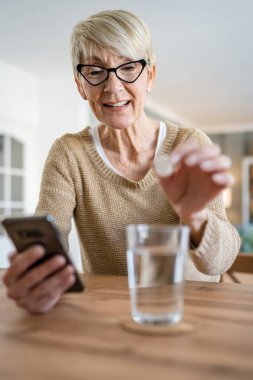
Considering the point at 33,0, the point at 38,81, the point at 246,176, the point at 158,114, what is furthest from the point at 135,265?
the point at 246,176

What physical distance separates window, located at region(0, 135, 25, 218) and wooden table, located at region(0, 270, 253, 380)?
13.7 ft

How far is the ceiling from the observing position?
3.33 m

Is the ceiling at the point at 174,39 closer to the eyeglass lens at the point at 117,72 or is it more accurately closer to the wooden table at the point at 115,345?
the eyeglass lens at the point at 117,72

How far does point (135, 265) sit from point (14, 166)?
4.55 metres

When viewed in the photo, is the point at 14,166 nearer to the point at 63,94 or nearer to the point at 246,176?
the point at 63,94

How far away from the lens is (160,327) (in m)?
0.58

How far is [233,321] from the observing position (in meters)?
0.61

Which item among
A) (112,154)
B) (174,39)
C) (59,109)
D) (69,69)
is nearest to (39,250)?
(112,154)

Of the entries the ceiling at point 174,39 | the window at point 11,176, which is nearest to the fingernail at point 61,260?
the ceiling at point 174,39

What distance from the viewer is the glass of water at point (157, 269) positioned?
564 mm

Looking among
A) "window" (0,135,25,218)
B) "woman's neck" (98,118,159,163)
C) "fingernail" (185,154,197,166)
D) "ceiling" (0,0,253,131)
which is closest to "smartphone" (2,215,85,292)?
"fingernail" (185,154,197,166)

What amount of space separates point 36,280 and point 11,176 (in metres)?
4.39

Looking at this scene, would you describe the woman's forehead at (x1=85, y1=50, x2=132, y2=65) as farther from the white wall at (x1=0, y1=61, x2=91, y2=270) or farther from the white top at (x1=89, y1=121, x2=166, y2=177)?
the white wall at (x1=0, y1=61, x2=91, y2=270)

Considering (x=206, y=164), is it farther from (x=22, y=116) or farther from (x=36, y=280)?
(x=22, y=116)
